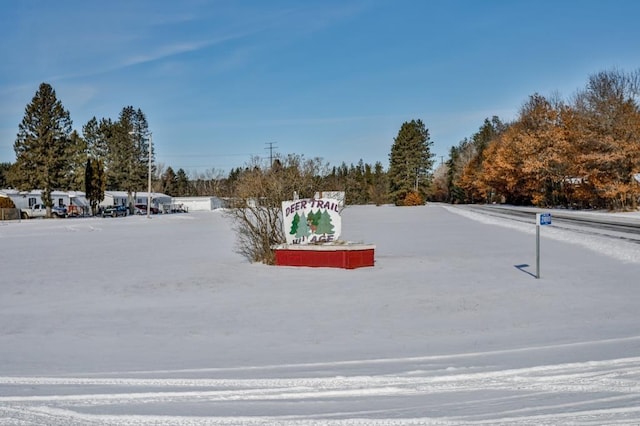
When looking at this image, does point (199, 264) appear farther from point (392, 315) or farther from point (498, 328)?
point (498, 328)

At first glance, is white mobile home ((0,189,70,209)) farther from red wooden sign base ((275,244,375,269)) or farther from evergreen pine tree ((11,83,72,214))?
red wooden sign base ((275,244,375,269))

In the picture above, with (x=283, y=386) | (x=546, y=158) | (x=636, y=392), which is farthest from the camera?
(x=546, y=158)

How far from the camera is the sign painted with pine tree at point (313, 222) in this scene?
17375 millimetres

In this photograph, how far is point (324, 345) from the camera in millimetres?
8375

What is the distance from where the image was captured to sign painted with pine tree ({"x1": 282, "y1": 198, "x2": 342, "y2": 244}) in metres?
17.4

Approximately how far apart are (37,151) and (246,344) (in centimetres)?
6668

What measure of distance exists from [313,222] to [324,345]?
919 centimetres

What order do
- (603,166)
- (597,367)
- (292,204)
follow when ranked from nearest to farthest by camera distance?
(597,367)
(292,204)
(603,166)

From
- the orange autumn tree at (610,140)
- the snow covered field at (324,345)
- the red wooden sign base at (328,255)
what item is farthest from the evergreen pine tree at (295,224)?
the orange autumn tree at (610,140)

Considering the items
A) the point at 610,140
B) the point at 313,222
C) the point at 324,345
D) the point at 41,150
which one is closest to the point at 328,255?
the point at 313,222

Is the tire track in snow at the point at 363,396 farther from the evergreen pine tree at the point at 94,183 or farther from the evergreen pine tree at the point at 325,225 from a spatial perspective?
the evergreen pine tree at the point at 94,183

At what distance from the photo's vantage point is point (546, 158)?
6506cm

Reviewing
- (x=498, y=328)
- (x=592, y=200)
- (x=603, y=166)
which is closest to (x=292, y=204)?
(x=498, y=328)

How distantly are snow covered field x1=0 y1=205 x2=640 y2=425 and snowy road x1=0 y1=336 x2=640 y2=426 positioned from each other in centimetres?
2
